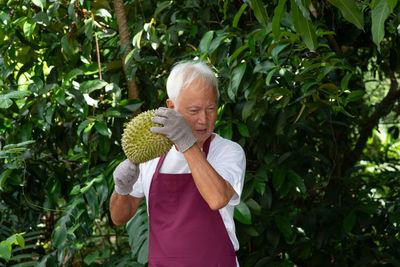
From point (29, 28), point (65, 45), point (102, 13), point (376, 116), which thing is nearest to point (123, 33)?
point (102, 13)

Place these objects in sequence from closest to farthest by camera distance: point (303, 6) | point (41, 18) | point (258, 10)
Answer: point (303, 6), point (258, 10), point (41, 18)

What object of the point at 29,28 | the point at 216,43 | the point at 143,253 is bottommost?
the point at 143,253

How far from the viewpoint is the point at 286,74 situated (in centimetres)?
165

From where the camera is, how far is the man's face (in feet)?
4.31

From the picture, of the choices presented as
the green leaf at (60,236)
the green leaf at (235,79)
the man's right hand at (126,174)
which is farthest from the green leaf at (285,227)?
the man's right hand at (126,174)

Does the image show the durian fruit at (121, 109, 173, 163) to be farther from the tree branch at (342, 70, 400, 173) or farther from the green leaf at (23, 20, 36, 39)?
the tree branch at (342, 70, 400, 173)

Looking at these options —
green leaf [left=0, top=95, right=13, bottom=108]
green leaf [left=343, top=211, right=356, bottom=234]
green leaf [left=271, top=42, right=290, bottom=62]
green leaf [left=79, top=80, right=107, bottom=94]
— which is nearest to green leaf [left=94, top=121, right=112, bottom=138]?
green leaf [left=79, top=80, right=107, bottom=94]

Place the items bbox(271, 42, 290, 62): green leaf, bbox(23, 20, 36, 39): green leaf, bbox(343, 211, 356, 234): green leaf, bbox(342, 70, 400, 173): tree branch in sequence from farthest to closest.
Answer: bbox(342, 70, 400, 173): tree branch
bbox(343, 211, 356, 234): green leaf
bbox(23, 20, 36, 39): green leaf
bbox(271, 42, 290, 62): green leaf

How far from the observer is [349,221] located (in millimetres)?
2336

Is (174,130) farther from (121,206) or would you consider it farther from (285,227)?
(285,227)

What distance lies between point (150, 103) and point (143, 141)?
0.88 meters

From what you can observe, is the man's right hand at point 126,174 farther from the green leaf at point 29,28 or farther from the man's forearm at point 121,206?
the green leaf at point 29,28

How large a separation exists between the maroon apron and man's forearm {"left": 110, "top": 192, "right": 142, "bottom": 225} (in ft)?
0.40

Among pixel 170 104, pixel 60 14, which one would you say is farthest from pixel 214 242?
pixel 60 14
